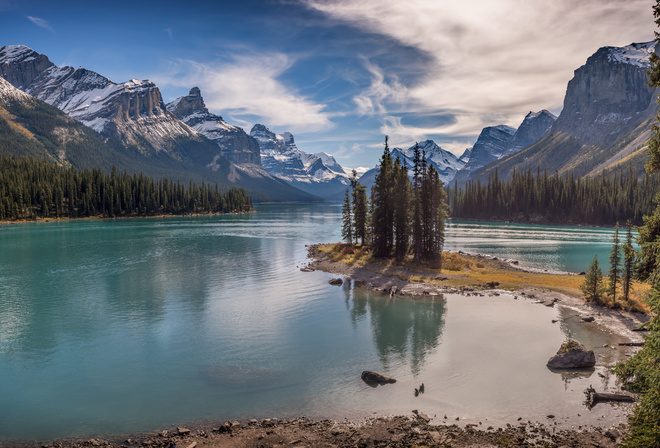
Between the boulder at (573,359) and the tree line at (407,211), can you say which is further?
the tree line at (407,211)

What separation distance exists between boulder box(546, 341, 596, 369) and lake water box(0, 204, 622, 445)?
783mm

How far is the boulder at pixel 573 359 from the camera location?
27.5 metres

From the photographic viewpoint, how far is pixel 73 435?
1953cm

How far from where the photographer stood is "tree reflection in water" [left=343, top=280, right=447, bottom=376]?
3173 centimetres

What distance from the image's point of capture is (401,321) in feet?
A: 133

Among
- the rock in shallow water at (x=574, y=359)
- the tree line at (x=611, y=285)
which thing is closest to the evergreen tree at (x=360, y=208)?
the tree line at (x=611, y=285)

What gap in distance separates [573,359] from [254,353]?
949 inches

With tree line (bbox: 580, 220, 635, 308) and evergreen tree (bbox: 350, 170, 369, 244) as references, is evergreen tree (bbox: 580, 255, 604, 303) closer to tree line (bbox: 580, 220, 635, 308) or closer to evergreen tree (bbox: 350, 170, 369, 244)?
tree line (bbox: 580, 220, 635, 308)

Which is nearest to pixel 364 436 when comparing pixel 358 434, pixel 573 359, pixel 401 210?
pixel 358 434

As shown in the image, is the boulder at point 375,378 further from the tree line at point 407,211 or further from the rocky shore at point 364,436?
the tree line at point 407,211

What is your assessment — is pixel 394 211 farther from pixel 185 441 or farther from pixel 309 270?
pixel 185 441

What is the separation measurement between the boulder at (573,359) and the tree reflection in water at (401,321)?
9.15 m

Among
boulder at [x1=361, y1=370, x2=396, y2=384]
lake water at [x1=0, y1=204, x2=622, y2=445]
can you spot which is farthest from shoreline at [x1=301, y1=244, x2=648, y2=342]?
boulder at [x1=361, y1=370, x2=396, y2=384]

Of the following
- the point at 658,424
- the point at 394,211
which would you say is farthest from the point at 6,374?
the point at 394,211
